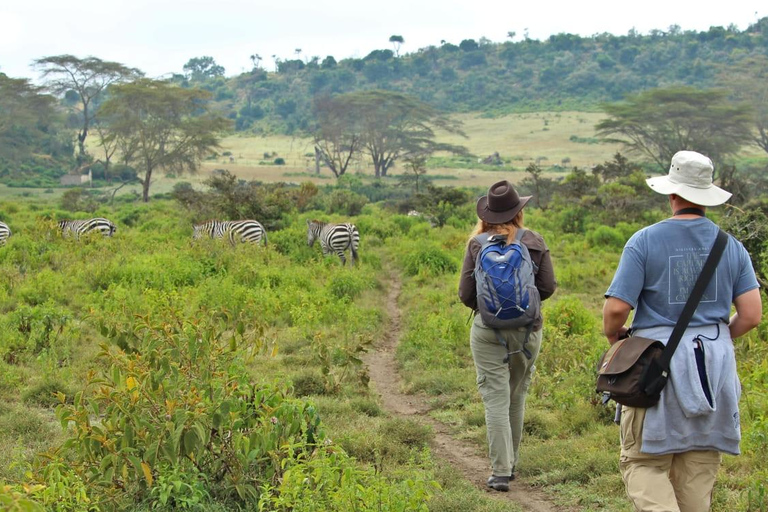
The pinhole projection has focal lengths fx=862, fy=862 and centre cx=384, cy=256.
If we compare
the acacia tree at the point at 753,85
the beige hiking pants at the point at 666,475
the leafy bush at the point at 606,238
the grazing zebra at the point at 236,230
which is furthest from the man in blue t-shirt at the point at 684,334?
the acacia tree at the point at 753,85

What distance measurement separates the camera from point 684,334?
3.10 m

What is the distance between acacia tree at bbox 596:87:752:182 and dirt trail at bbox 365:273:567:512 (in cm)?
2763

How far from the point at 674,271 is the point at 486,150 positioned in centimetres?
5407

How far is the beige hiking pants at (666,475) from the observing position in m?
3.09

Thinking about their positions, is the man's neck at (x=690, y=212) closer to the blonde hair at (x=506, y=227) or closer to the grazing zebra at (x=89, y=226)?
the blonde hair at (x=506, y=227)

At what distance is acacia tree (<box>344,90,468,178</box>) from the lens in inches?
1714

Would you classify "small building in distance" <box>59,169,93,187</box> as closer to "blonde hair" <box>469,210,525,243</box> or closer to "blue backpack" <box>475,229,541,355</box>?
"blonde hair" <box>469,210,525,243</box>

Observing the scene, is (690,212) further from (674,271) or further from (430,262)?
(430,262)

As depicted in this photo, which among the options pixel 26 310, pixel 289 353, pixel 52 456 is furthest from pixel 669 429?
pixel 26 310

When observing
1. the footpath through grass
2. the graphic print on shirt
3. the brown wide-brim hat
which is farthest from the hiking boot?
the graphic print on shirt

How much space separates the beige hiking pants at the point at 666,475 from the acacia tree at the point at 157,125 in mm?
31696

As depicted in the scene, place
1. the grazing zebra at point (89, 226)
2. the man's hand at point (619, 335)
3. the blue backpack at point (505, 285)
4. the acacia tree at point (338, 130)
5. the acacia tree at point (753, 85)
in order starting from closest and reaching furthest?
1. the man's hand at point (619, 335)
2. the blue backpack at point (505, 285)
3. the grazing zebra at point (89, 226)
4. the acacia tree at point (753, 85)
5. the acacia tree at point (338, 130)

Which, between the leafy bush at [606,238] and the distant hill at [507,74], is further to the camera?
the distant hill at [507,74]

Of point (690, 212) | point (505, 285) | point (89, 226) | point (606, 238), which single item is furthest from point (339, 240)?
point (690, 212)
